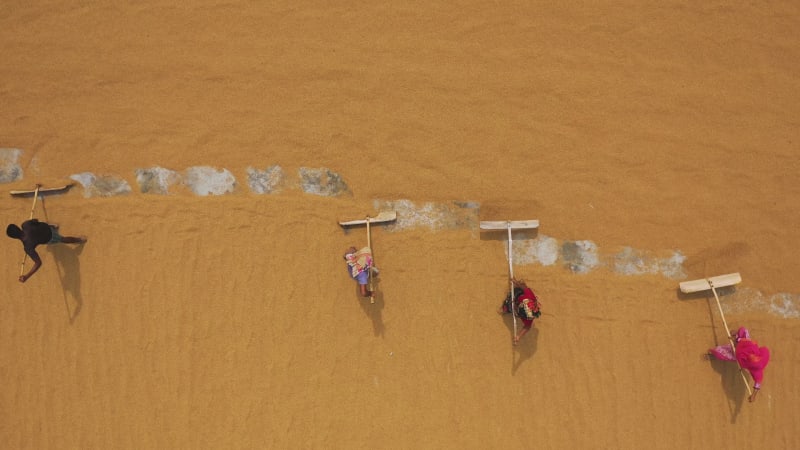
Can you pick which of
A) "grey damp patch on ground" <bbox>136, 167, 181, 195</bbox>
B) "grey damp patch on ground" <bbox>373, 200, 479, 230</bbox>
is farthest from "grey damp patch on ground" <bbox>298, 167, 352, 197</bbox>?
"grey damp patch on ground" <bbox>136, 167, 181, 195</bbox>

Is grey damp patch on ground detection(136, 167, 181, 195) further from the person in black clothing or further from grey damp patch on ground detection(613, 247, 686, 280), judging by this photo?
grey damp patch on ground detection(613, 247, 686, 280)

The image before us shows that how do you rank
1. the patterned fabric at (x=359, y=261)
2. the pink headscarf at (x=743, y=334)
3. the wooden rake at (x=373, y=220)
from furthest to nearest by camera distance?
the wooden rake at (x=373, y=220) → the pink headscarf at (x=743, y=334) → the patterned fabric at (x=359, y=261)

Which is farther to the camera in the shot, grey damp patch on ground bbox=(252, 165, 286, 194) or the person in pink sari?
grey damp patch on ground bbox=(252, 165, 286, 194)

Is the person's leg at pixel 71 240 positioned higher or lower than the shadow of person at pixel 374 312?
higher

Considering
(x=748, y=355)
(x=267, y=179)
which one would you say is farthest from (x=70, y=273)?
(x=748, y=355)

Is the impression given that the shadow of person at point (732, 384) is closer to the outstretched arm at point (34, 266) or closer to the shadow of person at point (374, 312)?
the shadow of person at point (374, 312)

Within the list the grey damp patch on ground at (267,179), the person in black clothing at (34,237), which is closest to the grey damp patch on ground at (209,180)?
the grey damp patch on ground at (267,179)


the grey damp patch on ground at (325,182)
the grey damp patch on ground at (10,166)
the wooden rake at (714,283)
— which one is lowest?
the wooden rake at (714,283)
